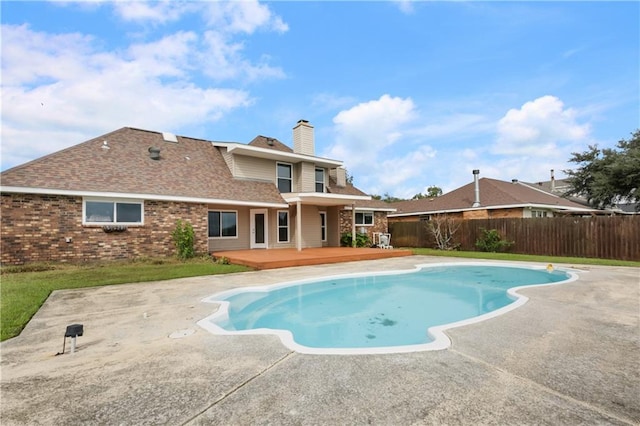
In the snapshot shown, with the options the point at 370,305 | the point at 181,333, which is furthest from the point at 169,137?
the point at 181,333

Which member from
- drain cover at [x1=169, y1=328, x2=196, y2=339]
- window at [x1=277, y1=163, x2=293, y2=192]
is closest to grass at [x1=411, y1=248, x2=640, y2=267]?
window at [x1=277, y1=163, x2=293, y2=192]

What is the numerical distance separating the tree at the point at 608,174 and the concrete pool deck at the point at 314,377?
2222 cm

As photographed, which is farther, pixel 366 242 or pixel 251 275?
pixel 366 242

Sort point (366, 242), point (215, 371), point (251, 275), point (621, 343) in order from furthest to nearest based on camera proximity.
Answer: point (366, 242) → point (251, 275) → point (621, 343) → point (215, 371)

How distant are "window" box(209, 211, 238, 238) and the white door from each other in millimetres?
894

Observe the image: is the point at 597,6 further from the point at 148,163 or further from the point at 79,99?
the point at 79,99

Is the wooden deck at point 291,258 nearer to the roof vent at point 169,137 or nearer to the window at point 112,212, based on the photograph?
the window at point 112,212

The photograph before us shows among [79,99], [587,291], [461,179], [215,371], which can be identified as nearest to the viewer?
[215,371]

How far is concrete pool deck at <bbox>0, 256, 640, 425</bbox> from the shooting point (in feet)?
8.30

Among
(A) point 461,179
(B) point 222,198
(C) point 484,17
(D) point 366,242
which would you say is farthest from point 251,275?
(A) point 461,179

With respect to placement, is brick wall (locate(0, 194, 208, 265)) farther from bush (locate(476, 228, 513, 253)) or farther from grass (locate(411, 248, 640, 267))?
bush (locate(476, 228, 513, 253))

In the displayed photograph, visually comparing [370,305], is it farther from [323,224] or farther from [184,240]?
[323,224]

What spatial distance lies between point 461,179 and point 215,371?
33.3m

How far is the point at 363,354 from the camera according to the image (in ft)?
12.3
